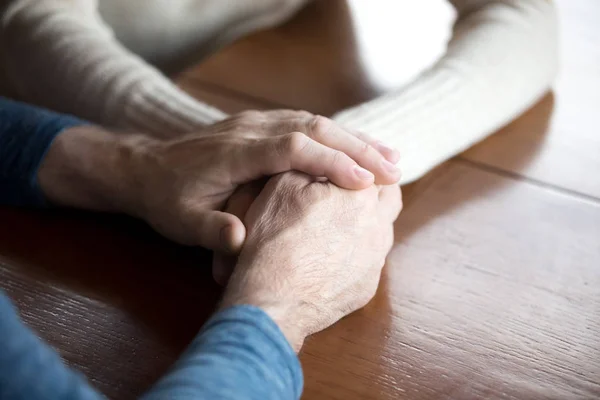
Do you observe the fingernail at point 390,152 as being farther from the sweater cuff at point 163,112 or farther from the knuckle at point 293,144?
the sweater cuff at point 163,112

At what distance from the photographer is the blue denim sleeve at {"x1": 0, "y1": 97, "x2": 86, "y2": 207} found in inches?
30.2

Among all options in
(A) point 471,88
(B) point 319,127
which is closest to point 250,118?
(B) point 319,127

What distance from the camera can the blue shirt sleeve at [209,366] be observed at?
383 mm

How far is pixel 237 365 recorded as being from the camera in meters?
0.49

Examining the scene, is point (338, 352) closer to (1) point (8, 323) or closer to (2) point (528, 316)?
(2) point (528, 316)

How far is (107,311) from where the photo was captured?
650 mm

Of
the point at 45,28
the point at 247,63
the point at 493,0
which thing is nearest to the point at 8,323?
the point at 45,28

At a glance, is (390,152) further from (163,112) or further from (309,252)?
(163,112)

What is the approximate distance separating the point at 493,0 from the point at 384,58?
0.18 metres

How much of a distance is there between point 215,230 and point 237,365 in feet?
0.62

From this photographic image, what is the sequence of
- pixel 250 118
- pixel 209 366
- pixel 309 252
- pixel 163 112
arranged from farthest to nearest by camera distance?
pixel 163 112 < pixel 250 118 < pixel 309 252 < pixel 209 366

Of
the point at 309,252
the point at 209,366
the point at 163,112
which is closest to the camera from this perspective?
the point at 209,366

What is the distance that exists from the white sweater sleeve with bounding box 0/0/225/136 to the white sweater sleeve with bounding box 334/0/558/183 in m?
0.21

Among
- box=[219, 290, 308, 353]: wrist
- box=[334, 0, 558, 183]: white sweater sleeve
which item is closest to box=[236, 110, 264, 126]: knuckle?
box=[334, 0, 558, 183]: white sweater sleeve
